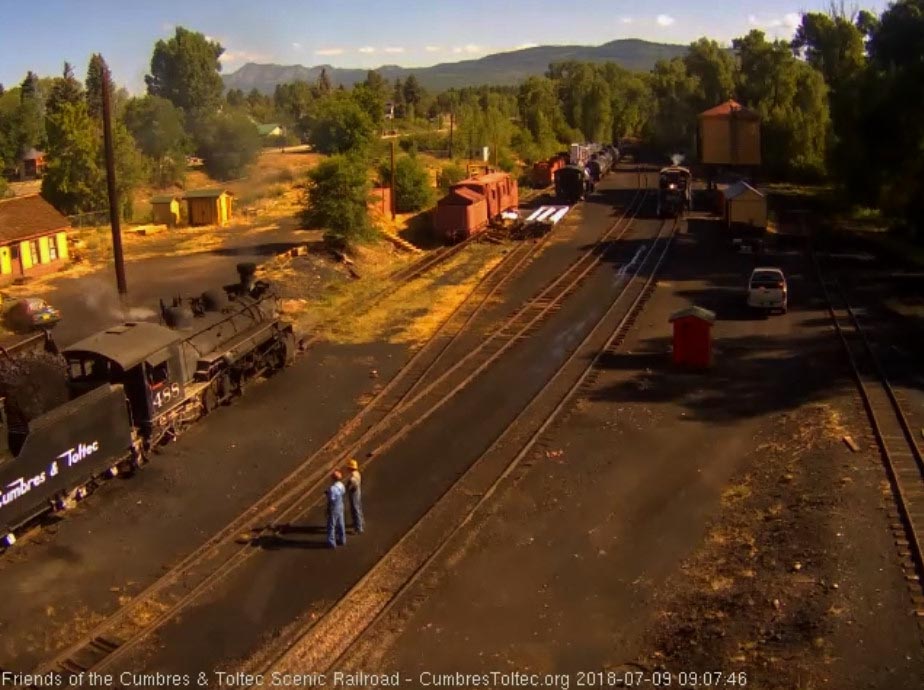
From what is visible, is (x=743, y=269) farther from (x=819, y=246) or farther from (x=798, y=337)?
(x=798, y=337)

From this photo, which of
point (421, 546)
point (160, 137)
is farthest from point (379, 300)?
point (160, 137)

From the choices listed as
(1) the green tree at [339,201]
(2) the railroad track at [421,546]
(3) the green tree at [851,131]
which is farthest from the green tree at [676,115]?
(2) the railroad track at [421,546]

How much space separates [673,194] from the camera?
5069 cm

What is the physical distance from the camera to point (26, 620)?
12023mm

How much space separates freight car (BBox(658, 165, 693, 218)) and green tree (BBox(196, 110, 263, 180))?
47.9 m

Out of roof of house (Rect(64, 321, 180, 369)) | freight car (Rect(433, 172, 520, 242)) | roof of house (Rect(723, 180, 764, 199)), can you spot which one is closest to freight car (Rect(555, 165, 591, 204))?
freight car (Rect(433, 172, 520, 242))

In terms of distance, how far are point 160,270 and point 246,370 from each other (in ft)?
61.9

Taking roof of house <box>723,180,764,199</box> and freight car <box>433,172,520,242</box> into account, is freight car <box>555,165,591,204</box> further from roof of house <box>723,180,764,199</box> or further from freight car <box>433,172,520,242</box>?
roof of house <box>723,180,764,199</box>

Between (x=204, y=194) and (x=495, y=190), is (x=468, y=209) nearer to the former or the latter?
(x=495, y=190)

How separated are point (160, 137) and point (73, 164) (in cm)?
2977

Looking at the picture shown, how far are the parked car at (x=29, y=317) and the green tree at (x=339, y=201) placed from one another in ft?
41.8

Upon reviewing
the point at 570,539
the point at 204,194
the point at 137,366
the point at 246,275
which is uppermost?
the point at 204,194

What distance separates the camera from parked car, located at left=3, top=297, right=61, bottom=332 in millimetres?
28547

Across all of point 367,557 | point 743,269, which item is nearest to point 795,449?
point 367,557
